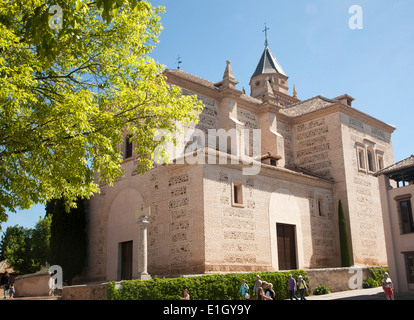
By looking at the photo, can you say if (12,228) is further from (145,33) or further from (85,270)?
(145,33)

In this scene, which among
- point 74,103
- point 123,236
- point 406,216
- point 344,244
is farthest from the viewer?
point 344,244

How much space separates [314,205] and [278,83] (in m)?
22.6

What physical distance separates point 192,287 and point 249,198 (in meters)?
6.23

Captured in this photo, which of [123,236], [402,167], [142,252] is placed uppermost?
[402,167]

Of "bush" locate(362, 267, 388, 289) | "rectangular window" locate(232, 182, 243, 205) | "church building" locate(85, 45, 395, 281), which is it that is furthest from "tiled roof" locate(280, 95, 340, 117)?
"rectangular window" locate(232, 182, 243, 205)

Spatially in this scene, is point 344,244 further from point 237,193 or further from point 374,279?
point 237,193

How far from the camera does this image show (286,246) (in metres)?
21.7

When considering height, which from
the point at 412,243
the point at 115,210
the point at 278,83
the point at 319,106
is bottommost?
the point at 412,243

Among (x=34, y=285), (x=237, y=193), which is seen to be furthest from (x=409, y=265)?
(x=34, y=285)

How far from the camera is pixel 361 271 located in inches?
890

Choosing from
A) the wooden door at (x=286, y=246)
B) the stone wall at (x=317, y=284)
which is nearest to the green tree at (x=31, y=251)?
the stone wall at (x=317, y=284)

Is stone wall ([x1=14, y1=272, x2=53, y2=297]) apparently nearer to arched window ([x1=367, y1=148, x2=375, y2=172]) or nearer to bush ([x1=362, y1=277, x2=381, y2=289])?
bush ([x1=362, y1=277, x2=381, y2=289])

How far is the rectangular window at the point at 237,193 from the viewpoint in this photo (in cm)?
1986
